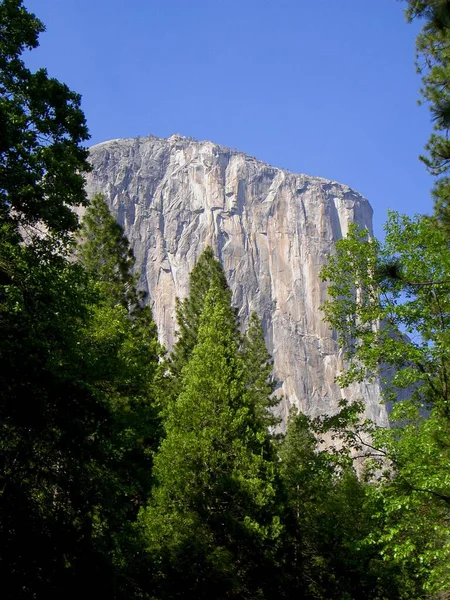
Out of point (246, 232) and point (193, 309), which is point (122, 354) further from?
point (246, 232)

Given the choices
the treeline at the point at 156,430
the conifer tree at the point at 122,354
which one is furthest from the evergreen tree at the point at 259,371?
the treeline at the point at 156,430

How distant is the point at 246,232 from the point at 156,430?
11389cm

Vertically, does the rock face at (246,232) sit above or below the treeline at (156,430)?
above

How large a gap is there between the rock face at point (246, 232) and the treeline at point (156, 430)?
97213 millimetres

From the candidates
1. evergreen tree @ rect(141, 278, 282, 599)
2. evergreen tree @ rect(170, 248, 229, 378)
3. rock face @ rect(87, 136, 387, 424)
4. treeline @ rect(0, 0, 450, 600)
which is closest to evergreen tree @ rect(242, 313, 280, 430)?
evergreen tree @ rect(170, 248, 229, 378)

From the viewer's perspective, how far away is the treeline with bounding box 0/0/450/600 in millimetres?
8422

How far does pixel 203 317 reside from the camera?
700 inches

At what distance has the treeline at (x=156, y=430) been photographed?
8.42 m

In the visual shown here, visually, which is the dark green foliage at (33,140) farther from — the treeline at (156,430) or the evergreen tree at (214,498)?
the evergreen tree at (214,498)

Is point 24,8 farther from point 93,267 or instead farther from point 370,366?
point 93,267

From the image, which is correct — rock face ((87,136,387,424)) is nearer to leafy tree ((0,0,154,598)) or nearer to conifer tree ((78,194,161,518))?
conifer tree ((78,194,161,518))

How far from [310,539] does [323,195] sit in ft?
415

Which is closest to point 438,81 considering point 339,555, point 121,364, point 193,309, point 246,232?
point 121,364

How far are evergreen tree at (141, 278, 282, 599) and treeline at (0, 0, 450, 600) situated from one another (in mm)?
40
